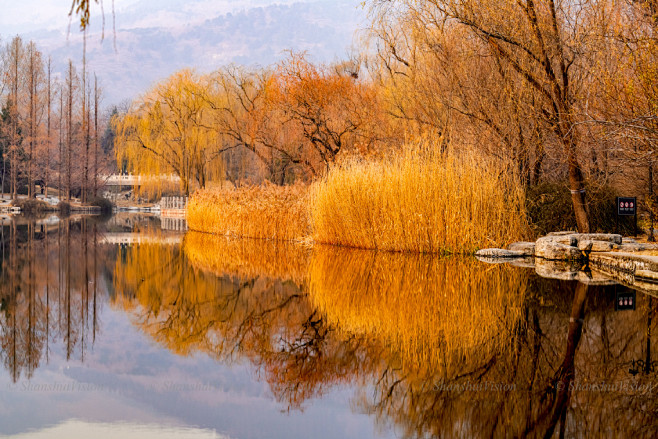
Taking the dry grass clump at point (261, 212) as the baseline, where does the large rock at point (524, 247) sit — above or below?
below

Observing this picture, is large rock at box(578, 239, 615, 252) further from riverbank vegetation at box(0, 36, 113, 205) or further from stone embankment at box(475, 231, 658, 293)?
riverbank vegetation at box(0, 36, 113, 205)

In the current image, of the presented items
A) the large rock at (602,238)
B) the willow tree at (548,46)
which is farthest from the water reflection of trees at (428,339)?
the willow tree at (548,46)

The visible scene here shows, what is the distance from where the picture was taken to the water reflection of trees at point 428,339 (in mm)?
3645

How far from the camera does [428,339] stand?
17.5 ft

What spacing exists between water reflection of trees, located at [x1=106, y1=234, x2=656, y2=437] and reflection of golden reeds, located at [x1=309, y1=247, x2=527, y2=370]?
0.02 metres

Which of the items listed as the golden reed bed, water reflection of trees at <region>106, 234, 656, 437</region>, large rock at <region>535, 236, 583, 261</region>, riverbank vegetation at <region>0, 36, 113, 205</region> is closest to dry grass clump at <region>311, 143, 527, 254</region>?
the golden reed bed

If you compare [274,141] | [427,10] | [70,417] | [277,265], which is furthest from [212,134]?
[70,417]

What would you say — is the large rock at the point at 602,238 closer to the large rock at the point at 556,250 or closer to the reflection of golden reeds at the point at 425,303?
the large rock at the point at 556,250

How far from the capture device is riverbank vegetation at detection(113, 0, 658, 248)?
456 inches

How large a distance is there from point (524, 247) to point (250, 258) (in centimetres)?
512

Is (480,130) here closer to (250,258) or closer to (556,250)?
(556,250)

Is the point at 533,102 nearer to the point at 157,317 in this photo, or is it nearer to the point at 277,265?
the point at 277,265

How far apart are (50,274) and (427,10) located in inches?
377

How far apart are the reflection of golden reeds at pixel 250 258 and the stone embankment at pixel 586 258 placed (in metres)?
3.52
